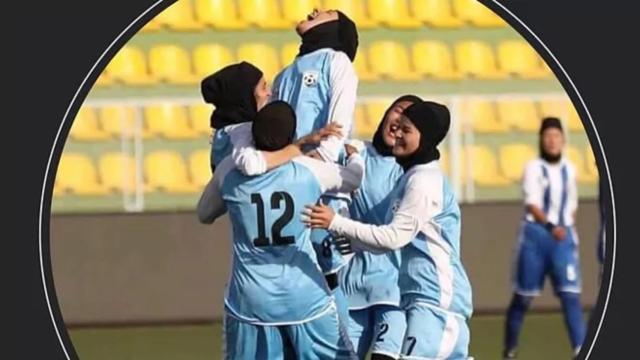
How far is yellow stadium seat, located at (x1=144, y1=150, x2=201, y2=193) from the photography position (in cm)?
1736

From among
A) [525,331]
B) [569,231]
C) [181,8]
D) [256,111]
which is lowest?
[525,331]

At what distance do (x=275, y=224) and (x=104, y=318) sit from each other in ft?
25.2

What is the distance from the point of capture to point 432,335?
764 cm

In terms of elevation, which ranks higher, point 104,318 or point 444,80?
point 444,80

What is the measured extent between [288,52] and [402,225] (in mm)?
11284

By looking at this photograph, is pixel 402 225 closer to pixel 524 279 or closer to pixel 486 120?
pixel 524 279

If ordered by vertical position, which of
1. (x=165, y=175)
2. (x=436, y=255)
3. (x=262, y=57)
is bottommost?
(x=436, y=255)

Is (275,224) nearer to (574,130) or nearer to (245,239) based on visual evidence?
(245,239)

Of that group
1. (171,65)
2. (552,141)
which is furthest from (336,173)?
(171,65)

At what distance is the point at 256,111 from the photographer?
8461 millimetres

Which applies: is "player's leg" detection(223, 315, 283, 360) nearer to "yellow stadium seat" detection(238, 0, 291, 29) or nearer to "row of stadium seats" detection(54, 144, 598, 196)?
"row of stadium seats" detection(54, 144, 598, 196)

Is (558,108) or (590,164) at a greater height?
(558,108)

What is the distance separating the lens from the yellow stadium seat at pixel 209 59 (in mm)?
18500

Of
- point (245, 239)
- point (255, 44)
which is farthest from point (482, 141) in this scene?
point (245, 239)
